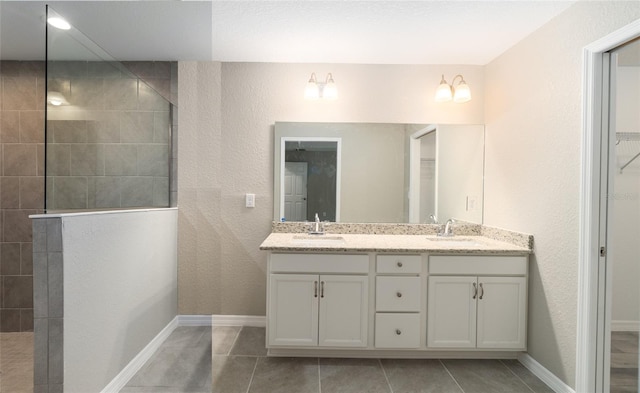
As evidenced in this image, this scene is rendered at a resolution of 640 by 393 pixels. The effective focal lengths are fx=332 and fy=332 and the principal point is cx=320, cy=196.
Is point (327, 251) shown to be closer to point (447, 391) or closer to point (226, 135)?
point (447, 391)

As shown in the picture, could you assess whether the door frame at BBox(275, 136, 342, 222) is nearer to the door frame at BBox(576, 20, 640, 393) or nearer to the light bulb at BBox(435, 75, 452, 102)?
the light bulb at BBox(435, 75, 452, 102)

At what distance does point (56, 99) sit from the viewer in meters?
1.72

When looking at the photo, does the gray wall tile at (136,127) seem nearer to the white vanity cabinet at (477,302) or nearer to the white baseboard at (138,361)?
the white baseboard at (138,361)

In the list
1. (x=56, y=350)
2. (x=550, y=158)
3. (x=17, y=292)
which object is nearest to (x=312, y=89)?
(x=550, y=158)

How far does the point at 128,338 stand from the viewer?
6.75 ft

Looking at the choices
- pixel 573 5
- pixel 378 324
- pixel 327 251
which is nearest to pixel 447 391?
pixel 378 324

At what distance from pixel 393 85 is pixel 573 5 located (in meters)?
1.26

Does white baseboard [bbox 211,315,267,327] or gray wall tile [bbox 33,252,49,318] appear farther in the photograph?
white baseboard [bbox 211,315,267,327]

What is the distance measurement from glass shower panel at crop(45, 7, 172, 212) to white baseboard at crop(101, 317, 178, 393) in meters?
0.98

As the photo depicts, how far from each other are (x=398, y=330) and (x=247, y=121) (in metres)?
2.01

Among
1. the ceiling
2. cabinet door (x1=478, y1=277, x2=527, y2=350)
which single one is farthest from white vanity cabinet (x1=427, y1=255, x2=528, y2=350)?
the ceiling

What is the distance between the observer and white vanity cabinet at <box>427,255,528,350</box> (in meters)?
2.23

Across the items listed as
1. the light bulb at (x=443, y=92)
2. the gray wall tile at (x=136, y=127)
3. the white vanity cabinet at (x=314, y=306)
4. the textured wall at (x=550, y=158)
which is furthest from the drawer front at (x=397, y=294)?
the gray wall tile at (x=136, y=127)

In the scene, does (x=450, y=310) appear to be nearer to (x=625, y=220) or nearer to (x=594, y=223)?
(x=594, y=223)
